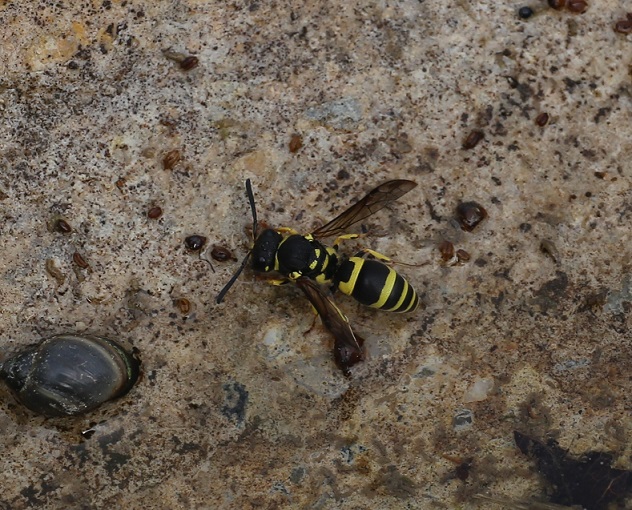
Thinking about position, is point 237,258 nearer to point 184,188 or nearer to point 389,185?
point 184,188

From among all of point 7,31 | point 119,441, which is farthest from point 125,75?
point 119,441

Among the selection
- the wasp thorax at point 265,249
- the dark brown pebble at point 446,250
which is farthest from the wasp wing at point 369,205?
the dark brown pebble at point 446,250

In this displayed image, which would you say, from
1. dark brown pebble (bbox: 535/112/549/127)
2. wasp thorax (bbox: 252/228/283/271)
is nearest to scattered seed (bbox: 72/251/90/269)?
wasp thorax (bbox: 252/228/283/271)

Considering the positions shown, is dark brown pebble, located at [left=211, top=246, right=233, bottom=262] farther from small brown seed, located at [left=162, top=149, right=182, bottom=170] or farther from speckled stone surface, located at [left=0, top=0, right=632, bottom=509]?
small brown seed, located at [left=162, top=149, right=182, bottom=170]

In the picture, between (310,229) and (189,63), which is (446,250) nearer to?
(310,229)

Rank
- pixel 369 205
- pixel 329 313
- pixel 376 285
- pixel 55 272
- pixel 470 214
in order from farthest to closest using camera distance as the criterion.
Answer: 1. pixel 55 272
2. pixel 470 214
3. pixel 369 205
4. pixel 329 313
5. pixel 376 285

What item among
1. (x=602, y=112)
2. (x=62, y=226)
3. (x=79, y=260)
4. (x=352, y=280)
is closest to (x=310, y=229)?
(x=352, y=280)
